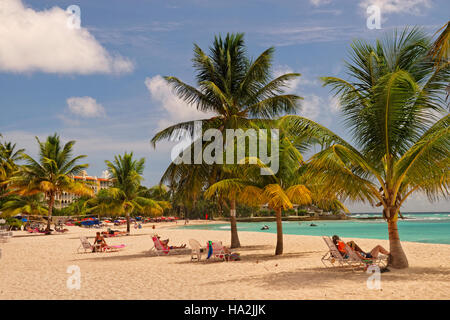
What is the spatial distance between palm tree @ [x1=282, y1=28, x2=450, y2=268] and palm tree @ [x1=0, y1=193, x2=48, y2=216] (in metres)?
37.9

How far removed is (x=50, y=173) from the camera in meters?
30.4

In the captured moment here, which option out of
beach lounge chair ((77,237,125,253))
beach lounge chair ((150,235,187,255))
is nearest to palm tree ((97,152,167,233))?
beach lounge chair ((77,237,125,253))

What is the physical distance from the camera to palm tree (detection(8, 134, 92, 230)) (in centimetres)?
2962

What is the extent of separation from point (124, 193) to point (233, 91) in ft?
57.1

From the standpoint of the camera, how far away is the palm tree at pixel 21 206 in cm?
3878

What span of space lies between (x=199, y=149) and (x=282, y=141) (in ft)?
13.7

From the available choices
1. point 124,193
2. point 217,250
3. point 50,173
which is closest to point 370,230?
point 124,193

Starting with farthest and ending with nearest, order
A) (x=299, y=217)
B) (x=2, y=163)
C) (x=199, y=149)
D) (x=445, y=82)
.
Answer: (x=299, y=217), (x=2, y=163), (x=199, y=149), (x=445, y=82)

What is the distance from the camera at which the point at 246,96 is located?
1627 cm

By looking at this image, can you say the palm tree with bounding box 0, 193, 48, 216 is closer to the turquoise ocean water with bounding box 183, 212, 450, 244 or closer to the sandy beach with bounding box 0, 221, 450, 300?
the turquoise ocean water with bounding box 183, 212, 450, 244

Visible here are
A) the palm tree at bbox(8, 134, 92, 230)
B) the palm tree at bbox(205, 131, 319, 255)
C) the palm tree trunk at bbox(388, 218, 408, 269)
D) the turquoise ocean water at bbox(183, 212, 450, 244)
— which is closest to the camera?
the palm tree trunk at bbox(388, 218, 408, 269)
